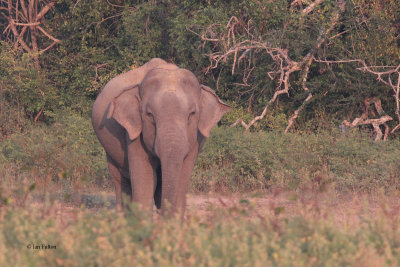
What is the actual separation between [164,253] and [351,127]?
9961 millimetres

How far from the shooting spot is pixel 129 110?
8.26 m

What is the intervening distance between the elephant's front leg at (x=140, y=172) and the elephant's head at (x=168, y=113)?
0.42 ft

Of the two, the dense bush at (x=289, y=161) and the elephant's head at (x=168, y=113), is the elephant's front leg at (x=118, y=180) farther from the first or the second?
the dense bush at (x=289, y=161)

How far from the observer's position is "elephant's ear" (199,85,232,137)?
27.5 ft

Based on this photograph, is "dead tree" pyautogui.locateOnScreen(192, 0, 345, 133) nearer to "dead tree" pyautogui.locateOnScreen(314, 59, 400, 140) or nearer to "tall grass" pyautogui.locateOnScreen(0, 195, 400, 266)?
"dead tree" pyautogui.locateOnScreen(314, 59, 400, 140)

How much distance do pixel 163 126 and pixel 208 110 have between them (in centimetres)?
93

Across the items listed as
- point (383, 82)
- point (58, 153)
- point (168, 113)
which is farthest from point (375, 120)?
point (168, 113)

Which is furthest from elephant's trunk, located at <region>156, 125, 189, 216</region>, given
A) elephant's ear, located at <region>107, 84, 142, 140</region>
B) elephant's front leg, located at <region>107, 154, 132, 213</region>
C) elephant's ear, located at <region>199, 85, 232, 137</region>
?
elephant's front leg, located at <region>107, 154, 132, 213</region>

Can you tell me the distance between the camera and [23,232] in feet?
19.8

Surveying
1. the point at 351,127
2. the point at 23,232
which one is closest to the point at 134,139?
the point at 23,232

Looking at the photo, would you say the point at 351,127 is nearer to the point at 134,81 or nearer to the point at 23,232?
the point at 134,81

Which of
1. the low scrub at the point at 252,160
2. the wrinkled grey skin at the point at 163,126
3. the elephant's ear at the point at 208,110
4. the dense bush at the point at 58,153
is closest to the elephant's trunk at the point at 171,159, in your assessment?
the wrinkled grey skin at the point at 163,126

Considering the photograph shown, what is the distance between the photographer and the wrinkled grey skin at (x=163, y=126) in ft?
25.1

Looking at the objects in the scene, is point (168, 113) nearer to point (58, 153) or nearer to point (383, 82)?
point (58, 153)
